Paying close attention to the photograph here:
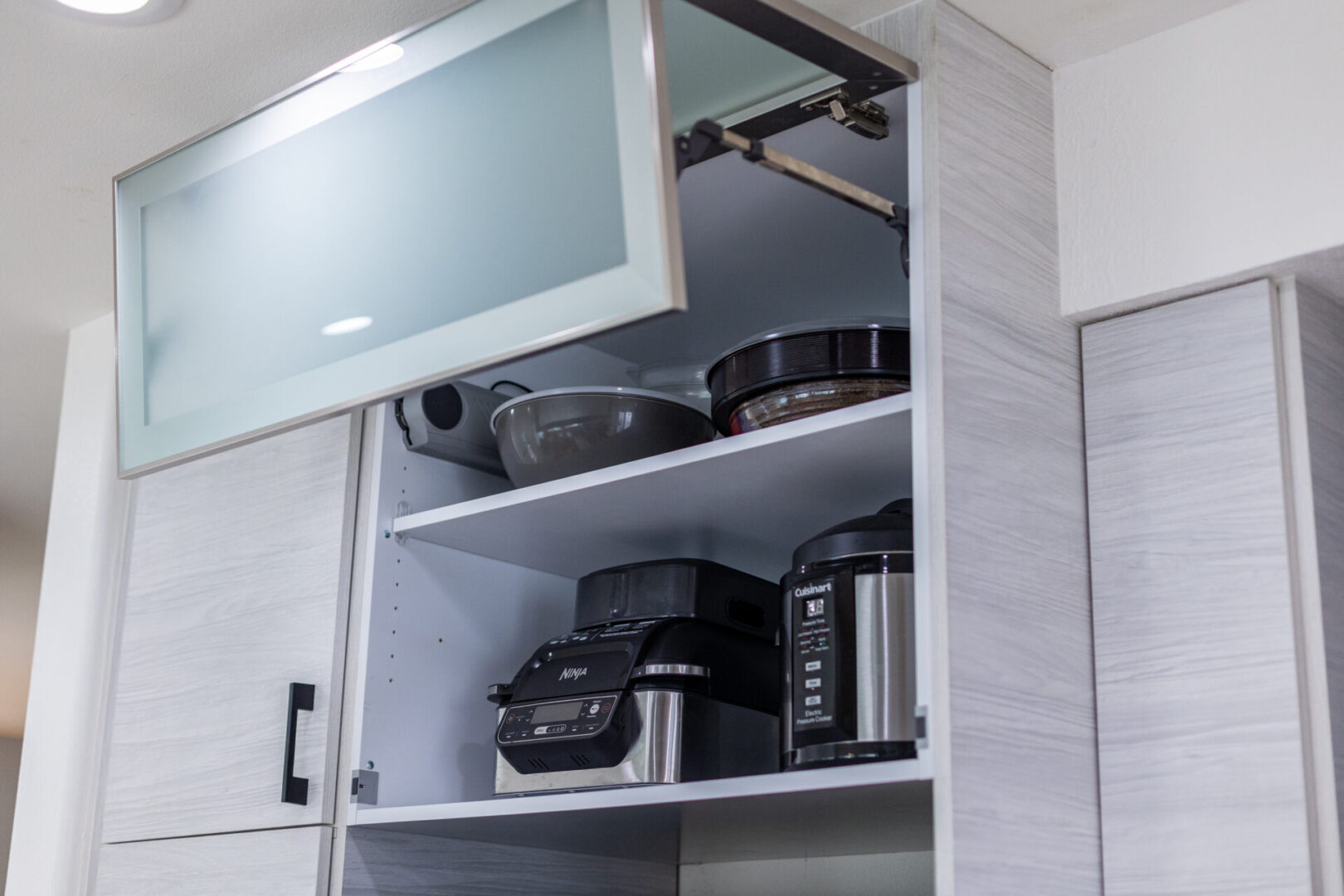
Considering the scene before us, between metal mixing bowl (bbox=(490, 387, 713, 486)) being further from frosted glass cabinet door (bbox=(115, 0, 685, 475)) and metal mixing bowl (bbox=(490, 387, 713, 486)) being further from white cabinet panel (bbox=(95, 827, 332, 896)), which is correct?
white cabinet panel (bbox=(95, 827, 332, 896))

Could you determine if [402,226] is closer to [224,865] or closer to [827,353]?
[827,353]

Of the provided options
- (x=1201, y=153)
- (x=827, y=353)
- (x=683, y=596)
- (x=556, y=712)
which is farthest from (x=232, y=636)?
(x=1201, y=153)

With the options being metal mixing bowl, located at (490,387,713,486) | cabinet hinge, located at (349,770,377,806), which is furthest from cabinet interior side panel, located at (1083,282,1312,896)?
cabinet hinge, located at (349,770,377,806)

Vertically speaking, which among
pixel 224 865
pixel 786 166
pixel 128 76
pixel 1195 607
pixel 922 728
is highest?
pixel 128 76

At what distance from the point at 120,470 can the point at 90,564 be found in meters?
0.63

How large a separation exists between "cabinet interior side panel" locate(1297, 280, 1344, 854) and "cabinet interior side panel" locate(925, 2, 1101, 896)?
21cm

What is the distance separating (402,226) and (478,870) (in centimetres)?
79

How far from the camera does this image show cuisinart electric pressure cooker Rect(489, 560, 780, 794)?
4.77ft

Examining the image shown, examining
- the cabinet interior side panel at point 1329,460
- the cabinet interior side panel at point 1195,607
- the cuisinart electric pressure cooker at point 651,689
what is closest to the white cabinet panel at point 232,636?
the cuisinart electric pressure cooker at point 651,689

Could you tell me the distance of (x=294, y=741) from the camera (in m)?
1.65

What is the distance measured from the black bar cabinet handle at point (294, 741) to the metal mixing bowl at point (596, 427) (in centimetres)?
37

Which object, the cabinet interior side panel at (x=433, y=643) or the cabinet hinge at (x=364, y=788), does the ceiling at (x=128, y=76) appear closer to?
the cabinet interior side panel at (x=433, y=643)

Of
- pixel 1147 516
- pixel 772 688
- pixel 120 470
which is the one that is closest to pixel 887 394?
pixel 1147 516

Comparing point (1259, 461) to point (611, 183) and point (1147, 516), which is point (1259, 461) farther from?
point (611, 183)
